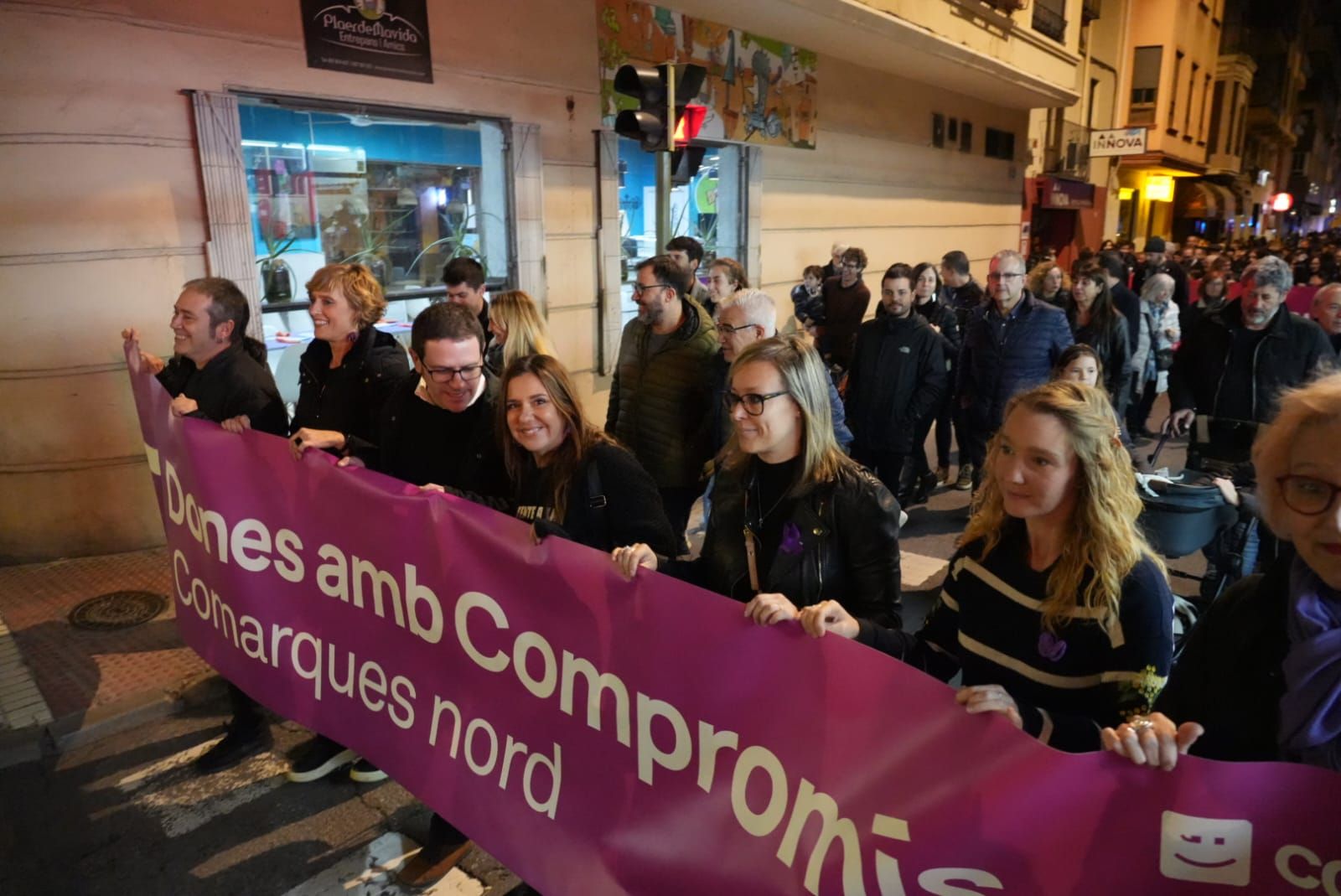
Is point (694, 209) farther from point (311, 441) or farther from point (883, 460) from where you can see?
point (311, 441)

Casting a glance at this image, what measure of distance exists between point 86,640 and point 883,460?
196 inches

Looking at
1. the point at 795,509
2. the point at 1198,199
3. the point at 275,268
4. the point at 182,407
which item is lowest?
the point at 795,509

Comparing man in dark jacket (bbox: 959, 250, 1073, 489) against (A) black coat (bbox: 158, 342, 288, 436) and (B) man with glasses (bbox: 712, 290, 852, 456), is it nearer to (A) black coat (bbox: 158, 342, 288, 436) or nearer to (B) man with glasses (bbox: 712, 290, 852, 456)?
(B) man with glasses (bbox: 712, 290, 852, 456)

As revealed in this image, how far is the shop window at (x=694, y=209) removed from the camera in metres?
10.4

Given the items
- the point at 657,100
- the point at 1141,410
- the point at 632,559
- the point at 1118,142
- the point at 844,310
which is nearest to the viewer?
the point at 632,559

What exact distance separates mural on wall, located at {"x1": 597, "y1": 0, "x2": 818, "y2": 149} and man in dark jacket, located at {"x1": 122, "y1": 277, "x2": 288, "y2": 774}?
19.5ft

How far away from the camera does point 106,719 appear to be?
4133mm

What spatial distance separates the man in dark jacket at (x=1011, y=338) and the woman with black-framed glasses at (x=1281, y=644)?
4.40m

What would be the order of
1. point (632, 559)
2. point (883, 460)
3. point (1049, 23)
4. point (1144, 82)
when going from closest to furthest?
1. point (632, 559)
2. point (883, 460)
3. point (1049, 23)
4. point (1144, 82)

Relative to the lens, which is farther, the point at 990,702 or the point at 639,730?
the point at 639,730

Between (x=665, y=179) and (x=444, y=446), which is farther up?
(x=665, y=179)

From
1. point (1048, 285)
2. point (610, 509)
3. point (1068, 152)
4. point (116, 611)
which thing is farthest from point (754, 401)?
point (1068, 152)

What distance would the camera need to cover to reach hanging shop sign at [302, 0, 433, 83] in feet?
21.8

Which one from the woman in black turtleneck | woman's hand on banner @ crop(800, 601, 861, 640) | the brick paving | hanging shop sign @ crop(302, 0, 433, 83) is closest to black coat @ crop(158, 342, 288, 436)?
the woman in black turtleneck
